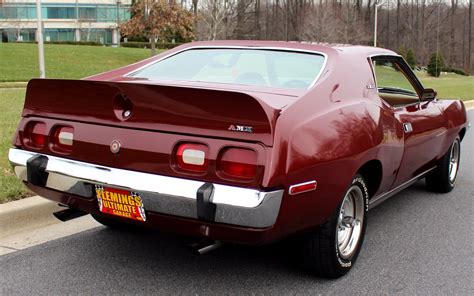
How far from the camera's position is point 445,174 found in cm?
584

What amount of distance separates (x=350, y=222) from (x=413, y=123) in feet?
4.20

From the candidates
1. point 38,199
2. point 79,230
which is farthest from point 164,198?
point 38,199

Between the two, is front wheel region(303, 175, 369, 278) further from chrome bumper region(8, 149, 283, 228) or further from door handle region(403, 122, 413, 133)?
door handle region(403, 122, 413, 133)

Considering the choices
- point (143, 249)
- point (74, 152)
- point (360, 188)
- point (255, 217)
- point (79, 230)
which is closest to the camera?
point (255, 217)

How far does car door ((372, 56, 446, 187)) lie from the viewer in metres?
4.41

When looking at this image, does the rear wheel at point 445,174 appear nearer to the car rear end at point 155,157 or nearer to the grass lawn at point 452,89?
the car rear end at point 155,157

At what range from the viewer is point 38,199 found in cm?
461

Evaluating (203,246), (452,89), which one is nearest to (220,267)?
(203,246)

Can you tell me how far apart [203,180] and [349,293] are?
1.25 meters

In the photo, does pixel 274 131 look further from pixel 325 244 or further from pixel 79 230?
pixel 79 230

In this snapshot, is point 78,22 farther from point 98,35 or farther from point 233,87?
point 233,87

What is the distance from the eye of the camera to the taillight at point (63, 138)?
3375 millimetres

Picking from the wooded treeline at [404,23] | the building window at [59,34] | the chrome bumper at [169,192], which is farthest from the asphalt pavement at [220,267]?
the building window at [59,34]

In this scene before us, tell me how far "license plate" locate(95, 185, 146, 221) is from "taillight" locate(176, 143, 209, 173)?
1.06 ft
